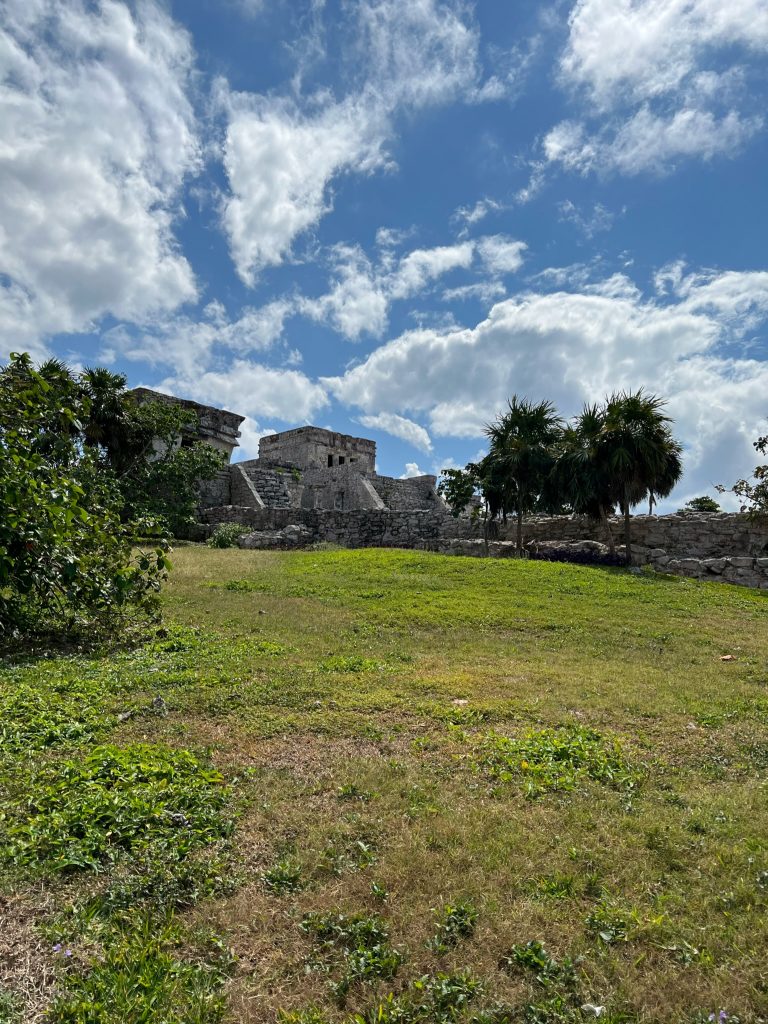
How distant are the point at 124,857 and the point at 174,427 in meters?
19.8

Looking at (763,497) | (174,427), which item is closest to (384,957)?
(763,497)

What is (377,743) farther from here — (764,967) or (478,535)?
(478,535)


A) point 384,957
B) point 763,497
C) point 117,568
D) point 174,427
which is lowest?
point 384,957

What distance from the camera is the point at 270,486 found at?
25141 mm

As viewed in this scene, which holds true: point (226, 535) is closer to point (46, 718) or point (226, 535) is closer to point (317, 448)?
point (46, 718)

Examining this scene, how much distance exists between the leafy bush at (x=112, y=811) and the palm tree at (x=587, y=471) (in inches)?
642

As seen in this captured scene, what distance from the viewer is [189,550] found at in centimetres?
1608

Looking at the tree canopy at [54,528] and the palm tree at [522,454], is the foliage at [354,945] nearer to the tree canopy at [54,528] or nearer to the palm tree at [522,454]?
the tree canopy at [54,528]

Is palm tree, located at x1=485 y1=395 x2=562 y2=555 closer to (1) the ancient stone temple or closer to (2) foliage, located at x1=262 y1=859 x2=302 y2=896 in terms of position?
(1) the ancient stone temple

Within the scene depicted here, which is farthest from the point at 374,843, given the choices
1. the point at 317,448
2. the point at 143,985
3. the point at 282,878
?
the point at 317,448

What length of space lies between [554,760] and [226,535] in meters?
15.7

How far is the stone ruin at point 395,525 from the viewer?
17.4 meters

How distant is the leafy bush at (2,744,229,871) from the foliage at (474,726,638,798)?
5.52 ft

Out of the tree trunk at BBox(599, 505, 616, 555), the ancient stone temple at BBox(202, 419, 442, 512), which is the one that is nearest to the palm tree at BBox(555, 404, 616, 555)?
the tree trunk at BBox(599, 505, 616, 555)
